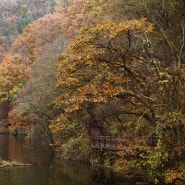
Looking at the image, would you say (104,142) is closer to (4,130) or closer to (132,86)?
(132,86)

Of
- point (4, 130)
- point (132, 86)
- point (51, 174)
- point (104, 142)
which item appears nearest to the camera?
point (132, 86)

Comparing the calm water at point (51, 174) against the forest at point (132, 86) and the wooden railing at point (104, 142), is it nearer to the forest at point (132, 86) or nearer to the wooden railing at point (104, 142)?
the forest at point (132, 86)

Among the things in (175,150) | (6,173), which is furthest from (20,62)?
(175,150)

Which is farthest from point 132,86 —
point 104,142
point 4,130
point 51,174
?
point 4,130

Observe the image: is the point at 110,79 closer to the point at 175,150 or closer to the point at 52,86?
the point at 175,150

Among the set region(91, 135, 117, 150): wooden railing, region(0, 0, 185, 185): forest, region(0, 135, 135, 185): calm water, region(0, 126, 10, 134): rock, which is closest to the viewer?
region(0, 0, 185, 185): forest

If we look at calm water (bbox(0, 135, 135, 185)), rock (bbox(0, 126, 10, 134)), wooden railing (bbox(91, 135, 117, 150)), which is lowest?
calm water (bbox(0, 135, 135, 185))

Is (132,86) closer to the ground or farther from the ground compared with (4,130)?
farther from the ground

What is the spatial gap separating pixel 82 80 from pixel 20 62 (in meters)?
48.1

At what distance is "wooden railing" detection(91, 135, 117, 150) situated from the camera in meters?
28.0

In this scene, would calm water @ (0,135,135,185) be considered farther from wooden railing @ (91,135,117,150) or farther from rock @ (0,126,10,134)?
rock @ (0,126,10,134)

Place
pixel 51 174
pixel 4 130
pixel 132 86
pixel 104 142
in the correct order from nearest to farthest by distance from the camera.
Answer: pixel 132 86 < pixel 104 142 < pixel 51 174 < pixel 4 130

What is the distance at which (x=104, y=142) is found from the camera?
1150 inches

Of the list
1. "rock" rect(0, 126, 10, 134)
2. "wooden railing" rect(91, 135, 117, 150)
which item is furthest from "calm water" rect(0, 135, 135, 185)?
"rock" rect(0, 126, 10, 134)
